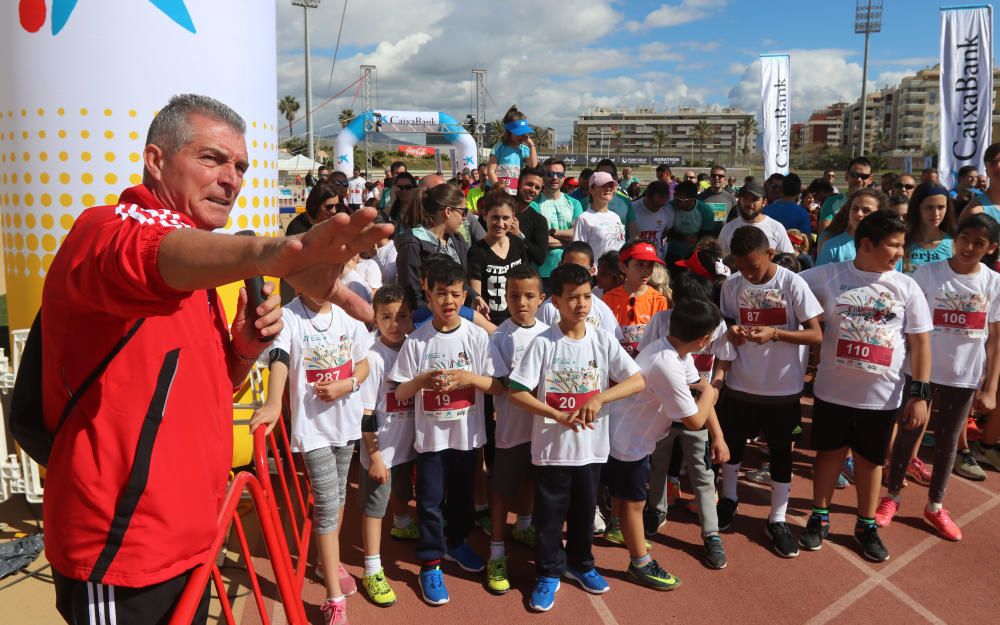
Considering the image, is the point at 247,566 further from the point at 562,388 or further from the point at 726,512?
the point at 726,512

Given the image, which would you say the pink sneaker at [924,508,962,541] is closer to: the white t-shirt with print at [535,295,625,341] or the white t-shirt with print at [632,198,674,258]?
the white t-shirt with print at [535,295,625,341]

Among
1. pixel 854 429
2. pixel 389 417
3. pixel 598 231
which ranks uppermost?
pixel 598 231

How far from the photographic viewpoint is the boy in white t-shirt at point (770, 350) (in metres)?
4.09

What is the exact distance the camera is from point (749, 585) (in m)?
3.78

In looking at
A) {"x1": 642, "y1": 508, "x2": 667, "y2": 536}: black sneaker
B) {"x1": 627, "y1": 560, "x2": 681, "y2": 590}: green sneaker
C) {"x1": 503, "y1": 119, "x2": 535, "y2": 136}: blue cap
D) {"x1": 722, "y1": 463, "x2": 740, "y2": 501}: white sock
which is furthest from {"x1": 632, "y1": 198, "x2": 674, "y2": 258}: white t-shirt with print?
{"x1": 627, "y1": 560, "x2": 681, "y2": 590}: green sneaker

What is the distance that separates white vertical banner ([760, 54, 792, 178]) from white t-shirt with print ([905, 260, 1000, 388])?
28.1ft

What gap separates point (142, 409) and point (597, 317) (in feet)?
9.78

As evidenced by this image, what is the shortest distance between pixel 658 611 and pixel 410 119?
3201cm

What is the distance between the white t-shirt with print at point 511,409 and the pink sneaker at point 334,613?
1199 millimetres

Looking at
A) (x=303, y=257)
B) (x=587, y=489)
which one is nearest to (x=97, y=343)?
(x=303, y=257)

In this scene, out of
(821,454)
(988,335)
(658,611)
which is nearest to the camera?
(658,611)

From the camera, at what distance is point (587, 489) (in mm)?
3582

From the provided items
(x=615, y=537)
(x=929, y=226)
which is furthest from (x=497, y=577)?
(x=929, y=226)

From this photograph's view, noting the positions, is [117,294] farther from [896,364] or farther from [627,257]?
[896,364]
